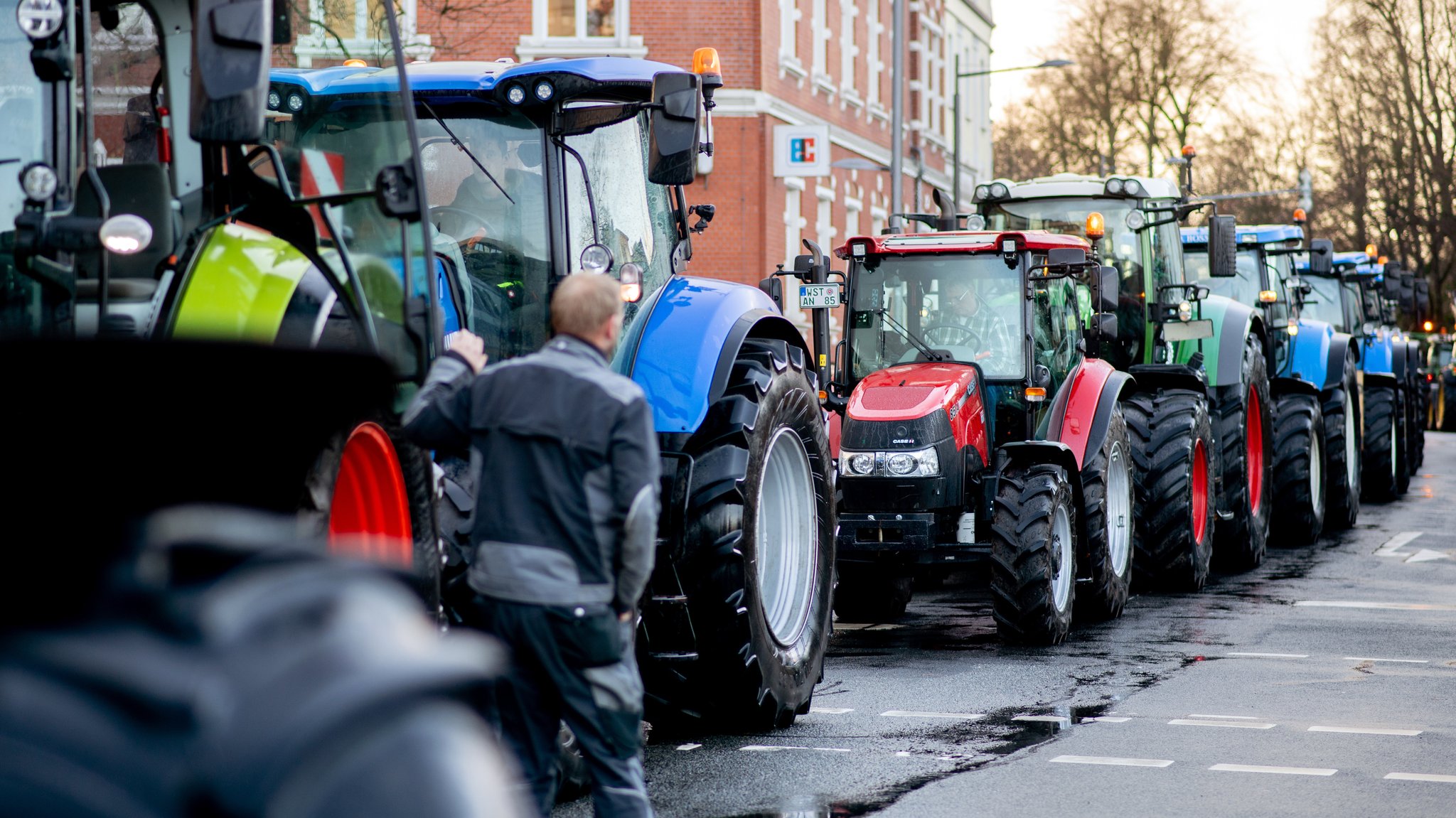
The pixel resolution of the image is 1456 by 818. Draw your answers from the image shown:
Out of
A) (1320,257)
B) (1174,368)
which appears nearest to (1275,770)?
(1174,368)

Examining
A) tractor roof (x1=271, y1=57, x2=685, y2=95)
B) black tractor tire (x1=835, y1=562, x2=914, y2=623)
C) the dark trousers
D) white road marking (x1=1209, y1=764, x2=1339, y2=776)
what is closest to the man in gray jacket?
the dark trousers

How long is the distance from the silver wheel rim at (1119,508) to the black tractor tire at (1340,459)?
6.32 m

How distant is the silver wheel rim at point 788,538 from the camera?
306 inches

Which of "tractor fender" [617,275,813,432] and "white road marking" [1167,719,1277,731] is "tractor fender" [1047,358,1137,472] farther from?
"tractor fender" [617,275,813,432]

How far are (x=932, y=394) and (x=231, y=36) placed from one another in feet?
23.0

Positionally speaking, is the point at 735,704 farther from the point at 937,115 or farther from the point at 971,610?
the point at 937,115

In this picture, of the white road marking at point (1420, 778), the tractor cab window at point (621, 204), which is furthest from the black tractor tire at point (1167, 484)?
the tractor cab window at point (621, 204)

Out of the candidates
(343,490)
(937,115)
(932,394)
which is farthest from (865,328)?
(937,115)

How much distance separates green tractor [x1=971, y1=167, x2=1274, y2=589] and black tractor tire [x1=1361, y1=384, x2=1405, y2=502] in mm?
5750

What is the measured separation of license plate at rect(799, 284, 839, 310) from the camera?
11.2 metres

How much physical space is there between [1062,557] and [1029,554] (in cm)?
70

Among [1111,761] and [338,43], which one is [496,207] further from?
[1111,761]

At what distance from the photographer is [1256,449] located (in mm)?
15672

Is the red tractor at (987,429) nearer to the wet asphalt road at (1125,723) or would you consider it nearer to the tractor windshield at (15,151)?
the wet asphalt road at (1125,723)
